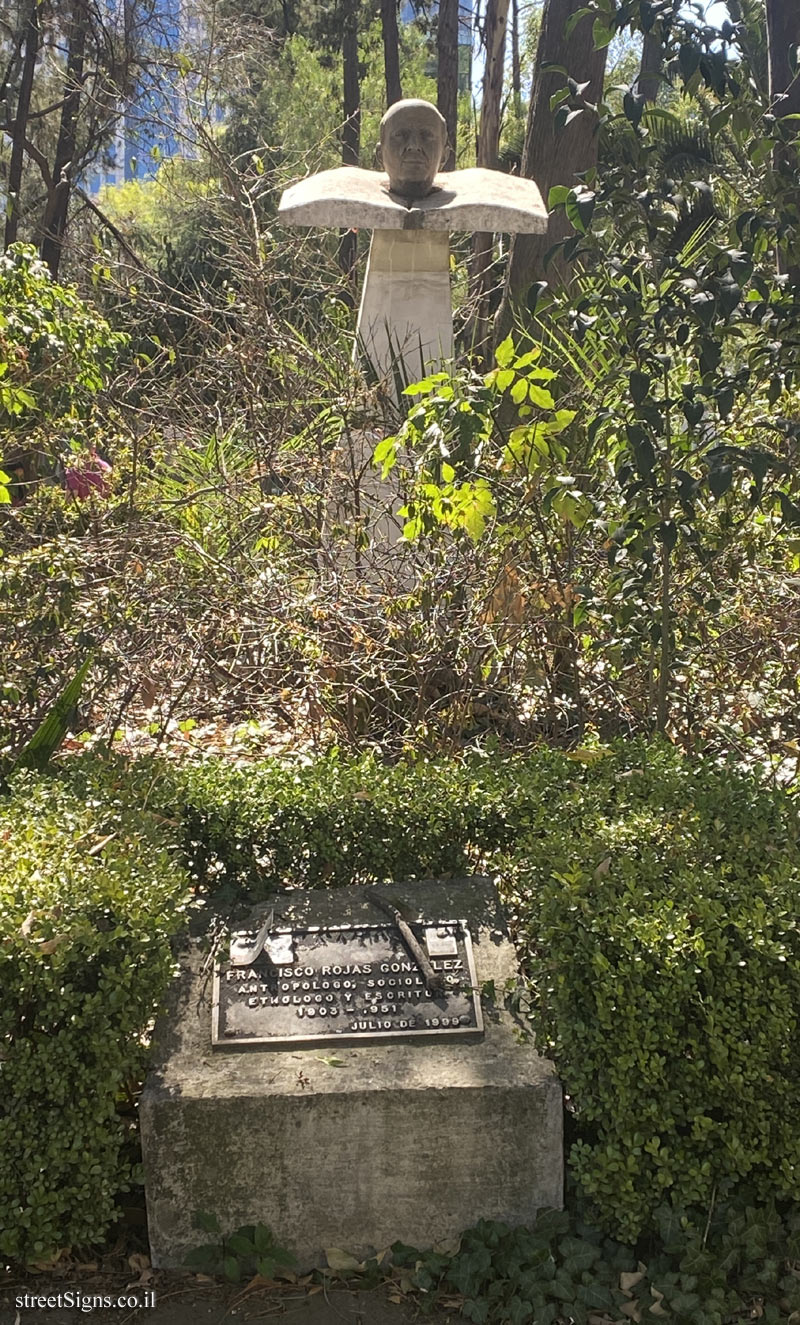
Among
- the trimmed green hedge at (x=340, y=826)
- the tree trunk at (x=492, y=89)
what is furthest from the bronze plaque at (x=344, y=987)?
the tree trunk at (x=492, y=89)

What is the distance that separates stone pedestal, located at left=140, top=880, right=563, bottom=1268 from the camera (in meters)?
2.73

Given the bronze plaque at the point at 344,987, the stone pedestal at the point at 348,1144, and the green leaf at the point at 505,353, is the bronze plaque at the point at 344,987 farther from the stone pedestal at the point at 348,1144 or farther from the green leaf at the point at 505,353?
the green leaf at the point at 505,353

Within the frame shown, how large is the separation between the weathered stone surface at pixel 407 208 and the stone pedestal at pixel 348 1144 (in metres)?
5.13

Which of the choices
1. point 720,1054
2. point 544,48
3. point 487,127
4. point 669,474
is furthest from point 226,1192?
point 487,127

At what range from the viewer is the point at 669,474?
12.5 feet

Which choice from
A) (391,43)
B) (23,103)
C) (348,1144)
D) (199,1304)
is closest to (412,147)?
(348,1144)

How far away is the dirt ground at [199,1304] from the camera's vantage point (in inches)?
105

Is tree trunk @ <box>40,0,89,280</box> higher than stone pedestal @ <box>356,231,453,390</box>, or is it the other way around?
tree trunk @ <box>40,0,89,280</box>

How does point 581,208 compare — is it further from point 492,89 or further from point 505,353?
point 492,89

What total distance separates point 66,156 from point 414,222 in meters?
12.1

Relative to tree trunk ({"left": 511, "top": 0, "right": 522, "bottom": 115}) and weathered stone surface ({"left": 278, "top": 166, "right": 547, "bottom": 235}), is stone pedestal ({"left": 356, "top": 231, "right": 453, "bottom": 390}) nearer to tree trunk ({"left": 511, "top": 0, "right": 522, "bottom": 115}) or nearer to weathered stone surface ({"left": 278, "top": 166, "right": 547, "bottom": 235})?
weathered stone surface ({"left": 278, "top": 166, "right": 547, "bottom": 235})

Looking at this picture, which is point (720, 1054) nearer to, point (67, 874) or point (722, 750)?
point (67, 874)

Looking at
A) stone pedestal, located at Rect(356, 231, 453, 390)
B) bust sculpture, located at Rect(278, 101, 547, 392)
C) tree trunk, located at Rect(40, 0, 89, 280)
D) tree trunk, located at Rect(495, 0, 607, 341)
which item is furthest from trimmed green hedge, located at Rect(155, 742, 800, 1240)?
tree trunk, located at Rect(40, 0, 89, 280)

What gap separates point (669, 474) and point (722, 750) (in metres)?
1.33
